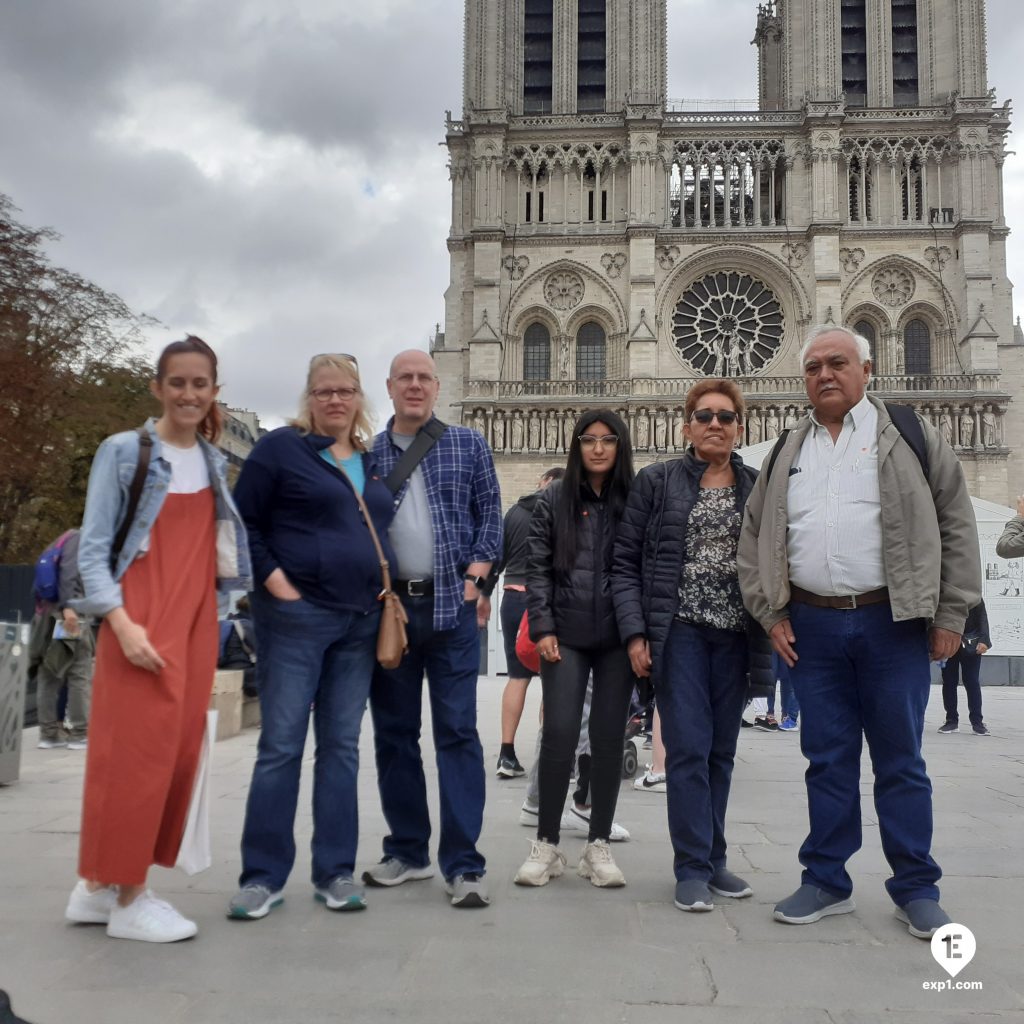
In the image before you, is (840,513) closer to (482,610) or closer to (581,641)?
(581,641)

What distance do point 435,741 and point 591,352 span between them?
31964 mm

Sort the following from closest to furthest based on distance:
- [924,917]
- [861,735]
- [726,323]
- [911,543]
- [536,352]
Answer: [924,917]
[911,543]
[861,735]
[726,323]
[536,352]

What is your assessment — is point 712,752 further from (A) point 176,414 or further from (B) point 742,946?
(A) point 176,414

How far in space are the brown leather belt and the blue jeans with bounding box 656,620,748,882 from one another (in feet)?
1.06

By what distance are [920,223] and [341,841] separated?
116 ft

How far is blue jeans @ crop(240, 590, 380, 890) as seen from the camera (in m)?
3.56

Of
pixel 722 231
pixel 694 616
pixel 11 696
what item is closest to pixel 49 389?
pixel 11 696

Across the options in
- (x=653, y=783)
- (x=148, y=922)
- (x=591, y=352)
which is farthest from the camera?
(x=591, y=352)

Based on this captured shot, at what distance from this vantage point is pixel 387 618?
12.2 ft

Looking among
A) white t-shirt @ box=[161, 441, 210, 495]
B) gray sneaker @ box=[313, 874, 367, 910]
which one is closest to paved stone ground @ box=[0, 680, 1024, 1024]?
gray sneaker @ box=[313, 874, 367, 910]

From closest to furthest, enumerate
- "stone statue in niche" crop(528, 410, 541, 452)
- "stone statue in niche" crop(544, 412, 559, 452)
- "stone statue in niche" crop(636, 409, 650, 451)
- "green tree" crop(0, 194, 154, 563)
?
1. "green tree" crop(0, 194, 154, 563)
2. "stone statue in niche" crop(636, 409, 650, 451)
3. "stone statue in niche" crop(528, 410, 541, 452)
4. "stone statue in niche" crop(544, 412, 559, 452)

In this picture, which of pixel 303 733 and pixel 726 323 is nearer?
pixel 303 733

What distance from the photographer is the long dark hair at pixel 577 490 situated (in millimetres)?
4090

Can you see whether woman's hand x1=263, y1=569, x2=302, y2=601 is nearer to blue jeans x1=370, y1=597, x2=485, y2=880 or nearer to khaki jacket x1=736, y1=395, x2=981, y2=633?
blue jeans x1=370, y1=597, x2=485, y2=880
